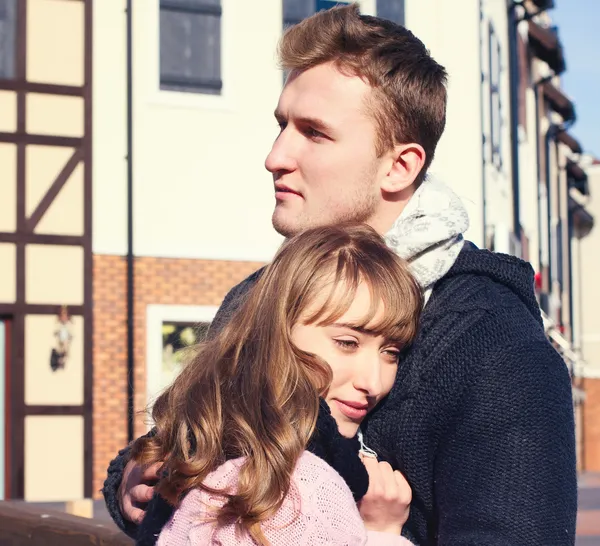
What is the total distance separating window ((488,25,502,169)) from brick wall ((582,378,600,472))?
56.2ft

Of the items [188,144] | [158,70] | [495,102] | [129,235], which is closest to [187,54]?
[158,70]

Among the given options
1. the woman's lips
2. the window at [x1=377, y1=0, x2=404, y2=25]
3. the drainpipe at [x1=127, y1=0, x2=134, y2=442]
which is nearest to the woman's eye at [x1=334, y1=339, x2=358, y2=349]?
the woman's lips

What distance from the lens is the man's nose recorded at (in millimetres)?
2895

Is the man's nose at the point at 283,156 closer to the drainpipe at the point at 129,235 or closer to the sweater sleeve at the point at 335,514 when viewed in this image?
the sweater sleeve at the point at 335,514

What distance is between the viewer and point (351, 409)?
2486 millimetres

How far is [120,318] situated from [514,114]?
965 centimetres

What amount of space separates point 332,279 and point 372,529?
0.48 meters

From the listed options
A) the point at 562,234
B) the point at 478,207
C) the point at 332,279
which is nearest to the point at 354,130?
the point at 332,279

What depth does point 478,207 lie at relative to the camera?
16109 millimetres

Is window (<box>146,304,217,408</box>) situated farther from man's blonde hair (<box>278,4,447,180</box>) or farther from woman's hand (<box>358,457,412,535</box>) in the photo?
woman's hand (<box>358,457,412,535</box>)

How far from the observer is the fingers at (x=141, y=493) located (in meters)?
2.62

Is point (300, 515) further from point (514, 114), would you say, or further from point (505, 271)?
point (514, 114)

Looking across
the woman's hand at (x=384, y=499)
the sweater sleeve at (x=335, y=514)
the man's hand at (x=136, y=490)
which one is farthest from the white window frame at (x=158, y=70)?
the sweater sleeve at (x=335, y=514)

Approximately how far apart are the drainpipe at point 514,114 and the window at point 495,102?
3.32ft
